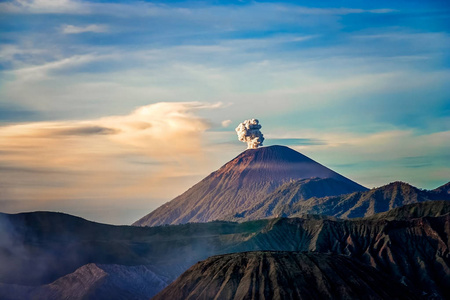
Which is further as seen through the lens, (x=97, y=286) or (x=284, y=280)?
(x=97, y=286)

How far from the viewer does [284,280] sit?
10712 centimetres

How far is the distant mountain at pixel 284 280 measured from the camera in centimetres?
10494

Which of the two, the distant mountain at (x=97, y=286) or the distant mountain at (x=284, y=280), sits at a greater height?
the distant mountain at (x=284, y=280)

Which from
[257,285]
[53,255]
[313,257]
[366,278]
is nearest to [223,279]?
[257,285]

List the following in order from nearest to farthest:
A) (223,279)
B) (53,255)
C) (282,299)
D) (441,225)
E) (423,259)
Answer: (282,299)
(223,279)
(423,259)
(441,225)
(53,255)

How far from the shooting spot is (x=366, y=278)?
110750 mm

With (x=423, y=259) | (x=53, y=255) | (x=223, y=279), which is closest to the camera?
(x=223, y=279)

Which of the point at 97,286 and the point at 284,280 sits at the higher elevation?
the point at 284,280

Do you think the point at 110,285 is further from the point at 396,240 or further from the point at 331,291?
the point at 331,291

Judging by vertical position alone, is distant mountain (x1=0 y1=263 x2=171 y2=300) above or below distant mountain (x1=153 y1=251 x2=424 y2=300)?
below

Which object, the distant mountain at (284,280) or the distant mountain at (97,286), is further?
the distant mountain at (97,286)

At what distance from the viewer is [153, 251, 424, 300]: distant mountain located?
104938 millimetres

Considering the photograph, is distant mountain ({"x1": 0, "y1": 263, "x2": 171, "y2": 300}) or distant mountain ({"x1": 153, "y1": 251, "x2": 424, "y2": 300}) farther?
distant mountain ({"x1": 0, "y1": 263, "x2": 171, "y2": 300})

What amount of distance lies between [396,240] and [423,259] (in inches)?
421
